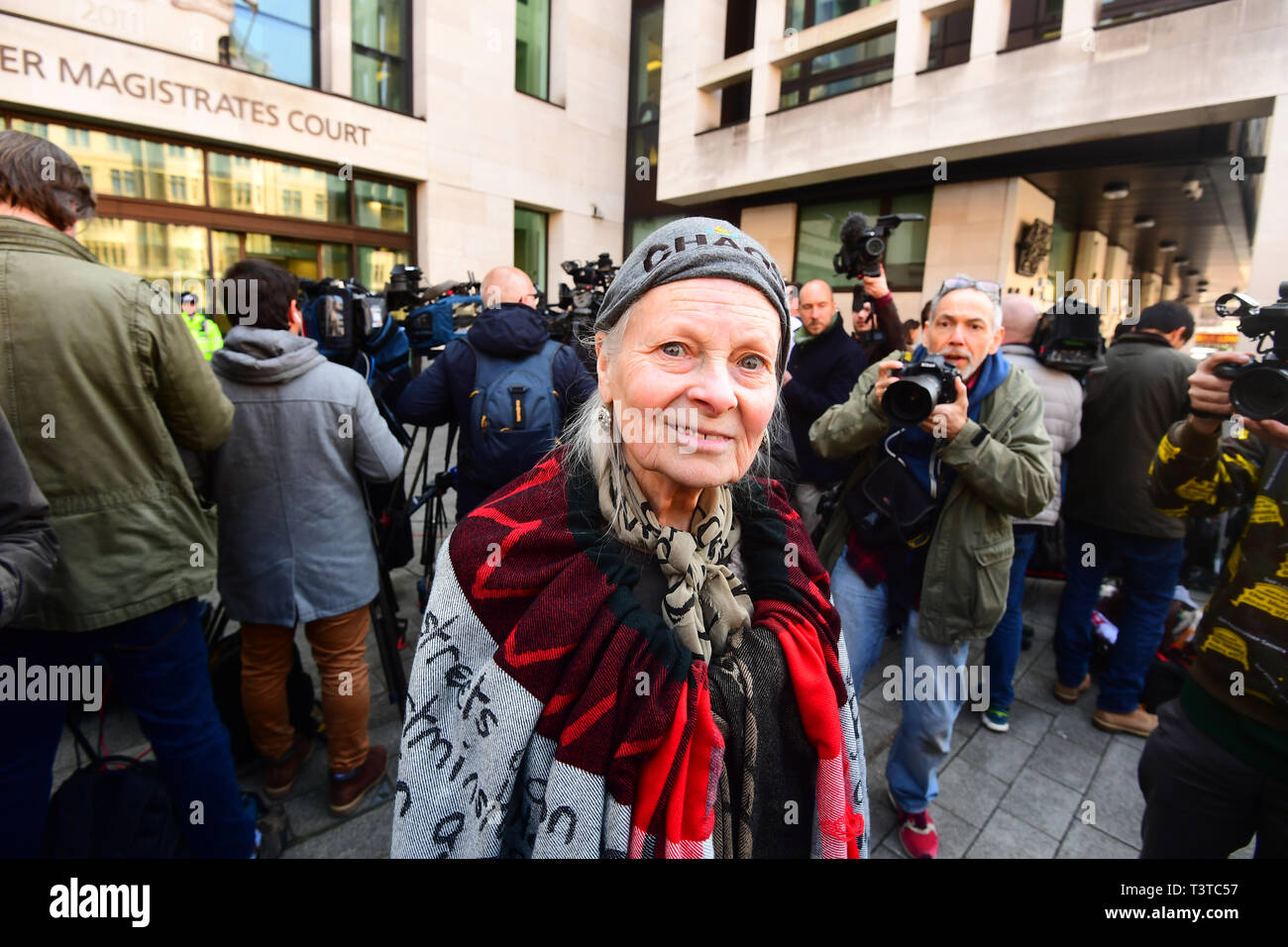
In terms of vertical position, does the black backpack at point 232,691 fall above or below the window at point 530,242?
below

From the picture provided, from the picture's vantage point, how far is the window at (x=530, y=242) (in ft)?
46.1

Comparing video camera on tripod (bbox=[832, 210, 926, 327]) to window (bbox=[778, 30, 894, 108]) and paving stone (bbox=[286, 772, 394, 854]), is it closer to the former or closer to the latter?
paving stone (bbox=[286, 772, 394, 854])

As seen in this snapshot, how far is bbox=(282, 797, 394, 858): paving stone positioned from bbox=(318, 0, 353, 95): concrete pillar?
1193cm

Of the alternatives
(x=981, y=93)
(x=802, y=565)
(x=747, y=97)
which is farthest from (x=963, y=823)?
(x=747, y=97)

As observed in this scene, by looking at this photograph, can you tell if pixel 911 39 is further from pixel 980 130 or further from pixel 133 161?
pixel 133 161

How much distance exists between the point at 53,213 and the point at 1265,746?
3400 millimetres

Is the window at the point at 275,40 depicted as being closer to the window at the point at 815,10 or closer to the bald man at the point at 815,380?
the window at the point at 815,10

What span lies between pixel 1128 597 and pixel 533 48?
1512 centimetres

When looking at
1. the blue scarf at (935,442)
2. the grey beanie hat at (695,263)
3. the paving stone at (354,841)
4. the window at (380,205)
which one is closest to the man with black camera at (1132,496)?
the blue scarf at (935,442)

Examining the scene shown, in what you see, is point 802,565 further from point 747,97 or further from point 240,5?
point 747,97

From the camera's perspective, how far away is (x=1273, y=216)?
6852 mm

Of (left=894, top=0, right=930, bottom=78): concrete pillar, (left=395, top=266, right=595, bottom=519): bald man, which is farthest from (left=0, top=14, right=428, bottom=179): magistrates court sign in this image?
(left=395, top=266, right=595, bottom=519): bald man

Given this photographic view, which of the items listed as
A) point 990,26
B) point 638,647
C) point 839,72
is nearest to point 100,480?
point 638,647

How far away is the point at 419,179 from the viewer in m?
11.8
